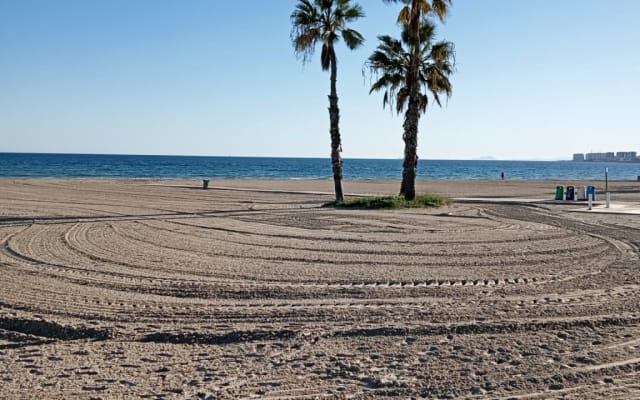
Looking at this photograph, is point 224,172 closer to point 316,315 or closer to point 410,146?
point 410,146

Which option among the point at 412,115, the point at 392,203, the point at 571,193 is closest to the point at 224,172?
the point at 571,193

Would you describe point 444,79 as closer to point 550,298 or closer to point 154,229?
point 154,229

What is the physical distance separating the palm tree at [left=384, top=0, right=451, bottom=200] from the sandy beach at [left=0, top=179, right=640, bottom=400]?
32.9 ft

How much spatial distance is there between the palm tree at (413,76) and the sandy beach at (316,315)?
395 inches

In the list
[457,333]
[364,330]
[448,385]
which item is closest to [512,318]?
[457,333]

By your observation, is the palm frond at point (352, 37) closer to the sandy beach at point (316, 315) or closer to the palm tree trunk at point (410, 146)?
the palm tree trunk at point (410, 146)

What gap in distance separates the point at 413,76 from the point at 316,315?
1901 centimetres

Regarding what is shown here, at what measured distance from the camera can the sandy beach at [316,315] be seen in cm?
563

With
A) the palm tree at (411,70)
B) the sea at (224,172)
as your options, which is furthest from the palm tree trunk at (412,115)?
the sea at (224,172)

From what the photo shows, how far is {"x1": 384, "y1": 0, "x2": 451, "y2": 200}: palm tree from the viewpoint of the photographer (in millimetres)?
24859

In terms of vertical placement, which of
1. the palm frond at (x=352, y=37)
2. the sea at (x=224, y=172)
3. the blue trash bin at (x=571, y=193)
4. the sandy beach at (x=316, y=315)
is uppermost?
the palm frond at (x=352, y=37)

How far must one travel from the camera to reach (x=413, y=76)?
25.3 meters

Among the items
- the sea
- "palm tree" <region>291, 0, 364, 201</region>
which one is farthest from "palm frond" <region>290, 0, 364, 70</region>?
the sea

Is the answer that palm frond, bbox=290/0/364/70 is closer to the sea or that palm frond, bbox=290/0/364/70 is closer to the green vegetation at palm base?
the green vegetation at palm base
